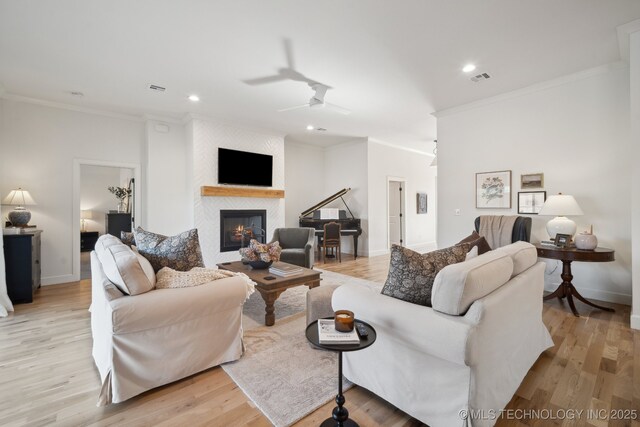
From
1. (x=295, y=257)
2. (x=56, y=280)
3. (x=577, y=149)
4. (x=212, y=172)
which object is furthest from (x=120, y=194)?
(x=577, y=149)

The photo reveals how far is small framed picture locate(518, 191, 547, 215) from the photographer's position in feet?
13.5

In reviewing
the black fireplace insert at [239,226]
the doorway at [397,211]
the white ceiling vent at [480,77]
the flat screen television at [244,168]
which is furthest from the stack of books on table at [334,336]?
the doorway at [397,211]

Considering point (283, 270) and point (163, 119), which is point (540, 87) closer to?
point (283, 270)

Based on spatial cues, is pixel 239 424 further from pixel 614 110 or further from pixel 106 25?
pixel 614 110

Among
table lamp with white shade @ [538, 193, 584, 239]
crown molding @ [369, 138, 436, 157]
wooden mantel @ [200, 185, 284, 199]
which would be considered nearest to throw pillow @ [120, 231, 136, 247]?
wooden mantel @ [200, 185, 284, 199]

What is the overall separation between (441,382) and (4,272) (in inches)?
188

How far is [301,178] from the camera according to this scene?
777 centimetres

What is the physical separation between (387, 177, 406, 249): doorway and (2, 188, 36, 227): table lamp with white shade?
721 cm

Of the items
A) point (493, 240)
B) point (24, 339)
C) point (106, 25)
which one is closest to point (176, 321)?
point (24, 339)

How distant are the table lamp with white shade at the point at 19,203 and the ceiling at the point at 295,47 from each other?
4.96 ft

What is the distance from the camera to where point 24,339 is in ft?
8.75

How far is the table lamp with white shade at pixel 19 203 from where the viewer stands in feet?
13.1

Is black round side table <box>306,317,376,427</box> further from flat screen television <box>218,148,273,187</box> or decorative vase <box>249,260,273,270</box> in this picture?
flat screen television <box>218,148,273,187</box>

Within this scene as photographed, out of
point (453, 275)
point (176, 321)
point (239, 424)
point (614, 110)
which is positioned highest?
point (614, 110)
